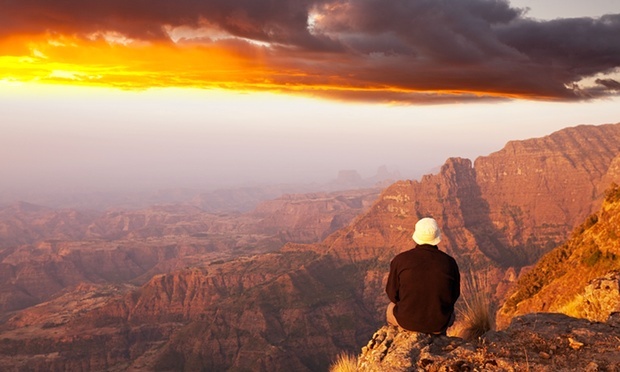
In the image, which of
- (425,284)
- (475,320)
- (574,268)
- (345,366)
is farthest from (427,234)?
(574,268)

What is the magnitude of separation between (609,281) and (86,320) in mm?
201993

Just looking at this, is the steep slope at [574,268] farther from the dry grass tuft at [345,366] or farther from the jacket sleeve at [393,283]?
the jacket sleeve at [393,283]

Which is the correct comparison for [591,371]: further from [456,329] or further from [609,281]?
[609,281]

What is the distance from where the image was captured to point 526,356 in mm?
8086

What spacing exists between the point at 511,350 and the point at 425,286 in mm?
2053

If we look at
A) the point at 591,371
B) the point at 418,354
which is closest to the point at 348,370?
the point at 418,354

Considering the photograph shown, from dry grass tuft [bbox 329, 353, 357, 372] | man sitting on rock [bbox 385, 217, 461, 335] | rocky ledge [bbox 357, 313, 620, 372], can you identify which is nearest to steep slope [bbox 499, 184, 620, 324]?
rocky ledge [bbox 357, 313, 620, 372]

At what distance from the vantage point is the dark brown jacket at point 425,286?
8.98 metres

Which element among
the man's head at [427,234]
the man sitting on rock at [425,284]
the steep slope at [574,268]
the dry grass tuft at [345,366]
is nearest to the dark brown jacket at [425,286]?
the man sitting on rock at [425,284]

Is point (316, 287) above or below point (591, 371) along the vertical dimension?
below

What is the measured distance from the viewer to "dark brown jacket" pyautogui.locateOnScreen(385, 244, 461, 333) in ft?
29.5

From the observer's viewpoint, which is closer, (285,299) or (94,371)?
(94,371)

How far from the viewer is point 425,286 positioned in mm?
9031

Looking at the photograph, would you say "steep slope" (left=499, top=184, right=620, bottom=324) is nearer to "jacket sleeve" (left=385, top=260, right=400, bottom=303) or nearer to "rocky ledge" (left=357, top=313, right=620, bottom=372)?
"rocky ledge" (left=357, top=313, right=620, bottom=372)
